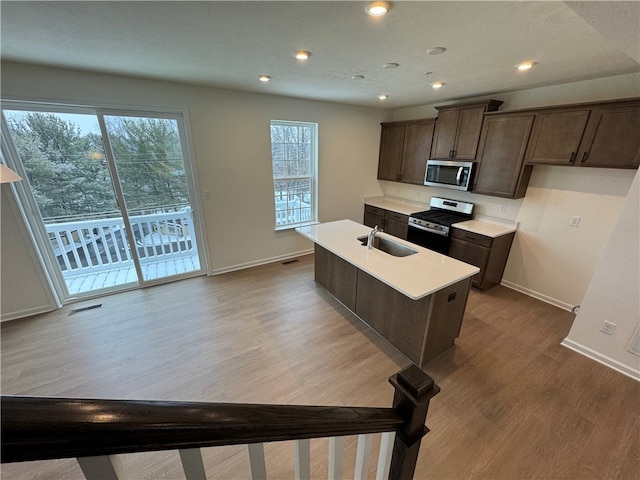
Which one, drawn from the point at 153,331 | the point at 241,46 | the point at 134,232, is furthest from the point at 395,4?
the point at 134,232

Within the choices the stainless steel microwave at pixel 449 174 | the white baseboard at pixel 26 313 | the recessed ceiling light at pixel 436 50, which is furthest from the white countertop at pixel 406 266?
the white baseboard at pixel 26 313

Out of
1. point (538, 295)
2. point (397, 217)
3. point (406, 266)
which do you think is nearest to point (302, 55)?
point (406, 266)

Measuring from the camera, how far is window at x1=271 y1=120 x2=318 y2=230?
411 centimetres

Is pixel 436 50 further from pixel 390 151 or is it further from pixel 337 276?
pixel 390 151

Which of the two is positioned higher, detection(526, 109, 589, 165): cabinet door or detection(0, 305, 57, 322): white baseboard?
detection(526, 109, 589, 165): cabinet door

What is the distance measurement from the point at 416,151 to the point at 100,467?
186 inches

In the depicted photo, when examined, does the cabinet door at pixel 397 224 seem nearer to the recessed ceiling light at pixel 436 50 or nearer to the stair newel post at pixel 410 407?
the recessed ceiling light at pixel 436 50

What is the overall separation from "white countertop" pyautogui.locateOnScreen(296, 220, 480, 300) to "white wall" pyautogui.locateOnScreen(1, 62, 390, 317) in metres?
1.43

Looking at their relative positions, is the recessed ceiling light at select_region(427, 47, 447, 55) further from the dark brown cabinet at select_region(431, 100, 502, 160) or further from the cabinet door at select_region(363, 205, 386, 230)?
the cabinet door at select_region(363, 205, 386, 230)

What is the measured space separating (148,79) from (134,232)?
1.87 metres

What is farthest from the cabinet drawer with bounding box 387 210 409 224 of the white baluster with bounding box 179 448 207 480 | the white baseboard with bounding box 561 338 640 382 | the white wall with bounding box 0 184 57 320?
the white wall with bounding box 0 184 57 320

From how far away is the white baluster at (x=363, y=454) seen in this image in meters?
0.89

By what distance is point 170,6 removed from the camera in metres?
1.45

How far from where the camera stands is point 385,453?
0.89m
